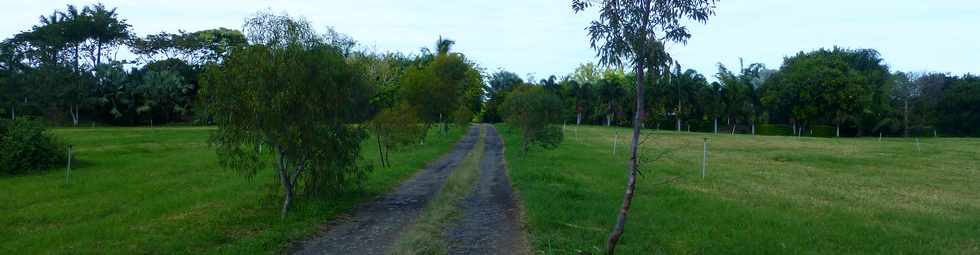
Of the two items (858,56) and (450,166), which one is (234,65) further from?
(858,56)

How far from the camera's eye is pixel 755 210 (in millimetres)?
13281

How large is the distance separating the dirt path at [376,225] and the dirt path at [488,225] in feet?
3.22

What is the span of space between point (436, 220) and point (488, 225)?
1092 mm

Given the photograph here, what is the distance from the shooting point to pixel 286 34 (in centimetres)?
1279

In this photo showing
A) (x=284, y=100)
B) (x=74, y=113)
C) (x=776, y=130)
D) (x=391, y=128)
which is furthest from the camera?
→ (x=776, y=130)

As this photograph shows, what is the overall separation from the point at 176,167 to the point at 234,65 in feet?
48.9

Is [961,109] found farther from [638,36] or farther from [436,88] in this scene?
[638,36]

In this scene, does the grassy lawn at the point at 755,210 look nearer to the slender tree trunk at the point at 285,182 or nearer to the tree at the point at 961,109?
the slender tree trunk at the point at 285,182

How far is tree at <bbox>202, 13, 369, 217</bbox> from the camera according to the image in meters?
12.3

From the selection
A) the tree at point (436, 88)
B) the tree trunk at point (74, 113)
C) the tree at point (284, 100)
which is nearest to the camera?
the tree at point (284, 100)

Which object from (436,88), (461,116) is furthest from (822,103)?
(436,88)

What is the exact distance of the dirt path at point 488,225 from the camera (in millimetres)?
10078

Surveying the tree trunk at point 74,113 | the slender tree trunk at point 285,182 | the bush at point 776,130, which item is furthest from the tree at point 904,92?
the tree trunk at point 74,113

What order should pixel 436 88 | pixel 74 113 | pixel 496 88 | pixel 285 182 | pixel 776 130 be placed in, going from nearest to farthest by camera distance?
pixel 285 182
pixel 436 88
pixel 74 113
pixel 776 130
pixel 496 88
